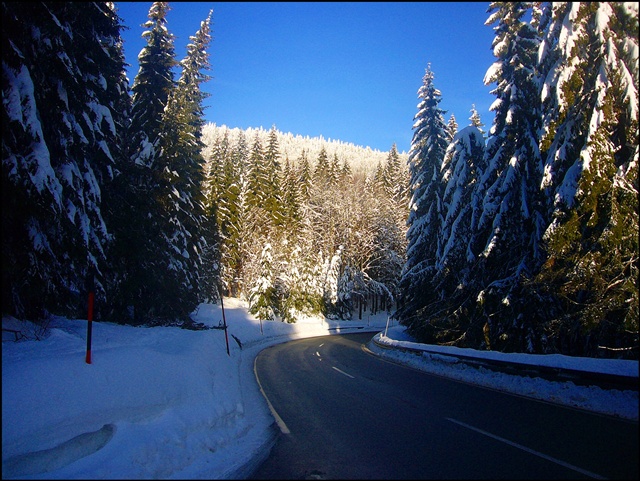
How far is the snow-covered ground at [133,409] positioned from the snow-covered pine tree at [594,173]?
2.65 metres

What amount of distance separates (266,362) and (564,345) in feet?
40.5

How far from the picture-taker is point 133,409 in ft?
22.1

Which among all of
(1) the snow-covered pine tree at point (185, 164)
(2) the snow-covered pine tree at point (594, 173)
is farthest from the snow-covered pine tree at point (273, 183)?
(2) the snow-covered pine tree at point (594, 173)

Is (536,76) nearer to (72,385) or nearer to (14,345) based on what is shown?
(72,385)

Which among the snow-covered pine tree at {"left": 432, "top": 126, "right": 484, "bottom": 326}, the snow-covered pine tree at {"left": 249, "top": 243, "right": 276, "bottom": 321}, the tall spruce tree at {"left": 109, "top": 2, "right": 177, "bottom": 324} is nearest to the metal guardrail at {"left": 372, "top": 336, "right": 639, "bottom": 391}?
the snow-covered pine tree at {"left": 432, "top": 126, "right": 484, "bottom": 326}

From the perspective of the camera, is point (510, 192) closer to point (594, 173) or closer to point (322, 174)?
point (594, 173)

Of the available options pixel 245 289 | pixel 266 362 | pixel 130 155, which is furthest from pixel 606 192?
pixel 245 289

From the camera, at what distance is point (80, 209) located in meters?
11.0

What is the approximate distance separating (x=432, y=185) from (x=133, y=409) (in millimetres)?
20372

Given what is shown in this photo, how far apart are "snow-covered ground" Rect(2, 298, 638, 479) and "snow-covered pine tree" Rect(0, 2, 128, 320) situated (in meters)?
1.52

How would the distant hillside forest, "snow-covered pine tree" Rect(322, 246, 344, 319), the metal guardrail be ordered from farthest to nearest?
"snow-covered pine tree" Rect(322, 246, 344, 319) < the distant hillside forest < the metal guardrail

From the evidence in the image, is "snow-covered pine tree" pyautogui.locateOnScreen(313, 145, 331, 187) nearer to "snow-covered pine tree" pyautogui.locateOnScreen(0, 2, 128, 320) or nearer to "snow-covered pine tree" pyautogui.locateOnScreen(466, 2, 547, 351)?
"snow-covered pine tree" pyautogui.locateOnScreen(466, 2, 547, 351)

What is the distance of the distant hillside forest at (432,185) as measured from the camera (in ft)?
→ 31.3

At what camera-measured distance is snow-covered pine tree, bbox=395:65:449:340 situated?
2231cm
